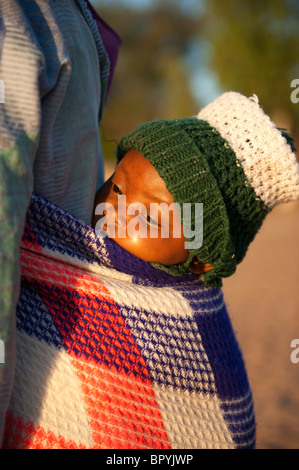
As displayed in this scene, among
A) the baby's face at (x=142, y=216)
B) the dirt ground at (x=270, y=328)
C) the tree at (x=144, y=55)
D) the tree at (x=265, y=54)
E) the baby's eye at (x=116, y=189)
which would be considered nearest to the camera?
the baby's face at (x=142, y=216)

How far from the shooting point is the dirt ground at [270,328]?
3.95m

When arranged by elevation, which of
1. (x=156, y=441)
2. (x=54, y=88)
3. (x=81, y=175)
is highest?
(x=54, y=88)

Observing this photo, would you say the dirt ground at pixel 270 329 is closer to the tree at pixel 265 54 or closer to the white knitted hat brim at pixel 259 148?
the white knitted hat brim at pixel 259 148

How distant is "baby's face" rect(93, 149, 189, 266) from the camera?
1721mm

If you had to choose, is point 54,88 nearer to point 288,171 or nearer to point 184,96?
point 288,171

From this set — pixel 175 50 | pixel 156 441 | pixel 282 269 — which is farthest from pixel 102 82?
pixel 175 50

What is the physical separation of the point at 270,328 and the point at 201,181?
4572 mm

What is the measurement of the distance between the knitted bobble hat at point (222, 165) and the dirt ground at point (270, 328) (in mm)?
1303

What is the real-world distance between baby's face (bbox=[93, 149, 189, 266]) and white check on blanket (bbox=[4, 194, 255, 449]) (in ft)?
0.28

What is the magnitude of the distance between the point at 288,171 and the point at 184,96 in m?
20.6

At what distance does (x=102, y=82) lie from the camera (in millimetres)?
1967

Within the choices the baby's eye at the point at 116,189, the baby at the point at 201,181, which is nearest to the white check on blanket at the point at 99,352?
the baby at the point at 201,181

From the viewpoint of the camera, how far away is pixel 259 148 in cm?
180

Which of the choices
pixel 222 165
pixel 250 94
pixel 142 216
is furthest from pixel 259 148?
pixel 250 94
